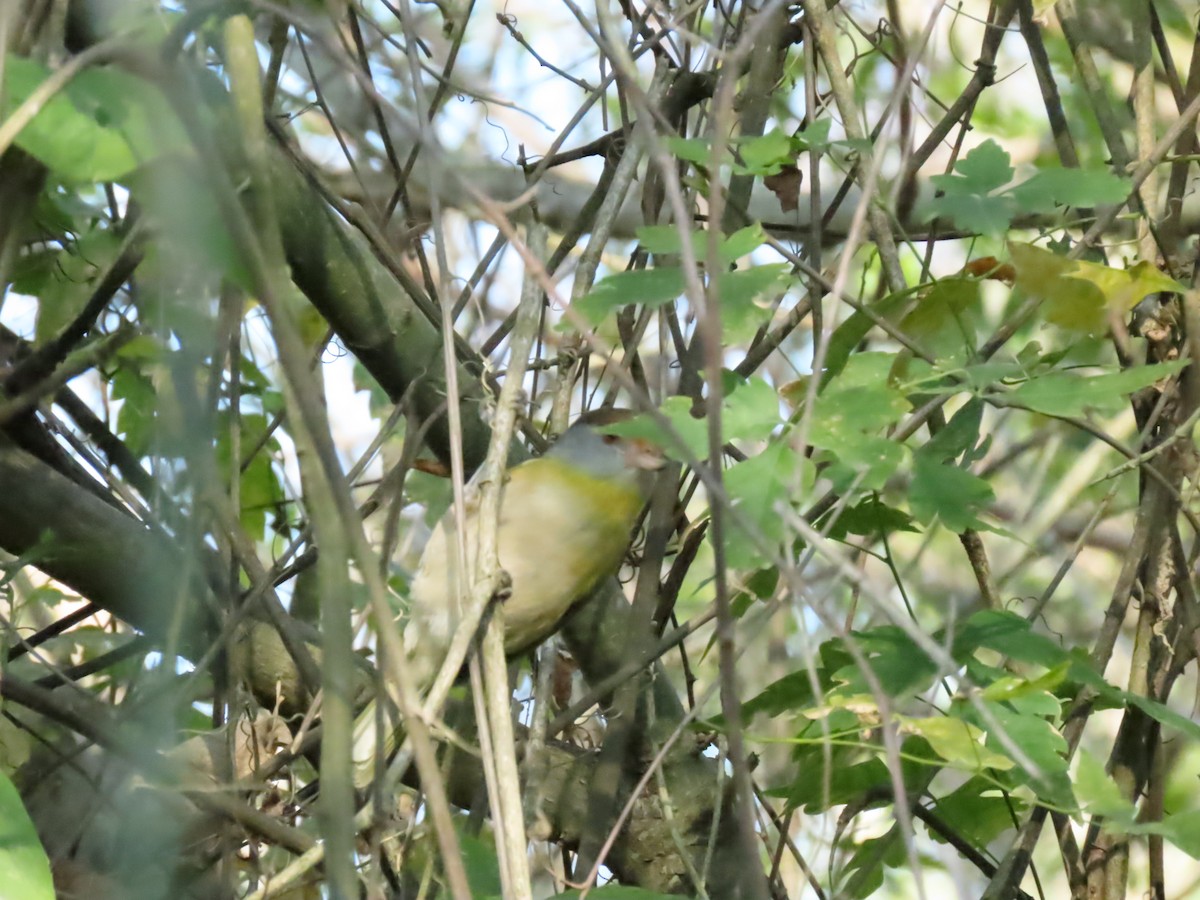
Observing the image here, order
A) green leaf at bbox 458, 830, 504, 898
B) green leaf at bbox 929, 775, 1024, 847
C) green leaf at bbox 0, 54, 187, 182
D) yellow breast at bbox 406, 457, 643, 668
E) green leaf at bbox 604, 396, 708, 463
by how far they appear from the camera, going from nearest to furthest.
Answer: green leaf at bbox 0, 54, 187, 182 → green leaf at bbox 604, 396, 708, 463 → green leaf at bbox 458, 830, 504, 898 → green leaf at bbox 929, 775, 1024, 847 → yellow breast at bbox 406, 457, 643, 668

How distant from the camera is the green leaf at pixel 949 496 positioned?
143 centimetres

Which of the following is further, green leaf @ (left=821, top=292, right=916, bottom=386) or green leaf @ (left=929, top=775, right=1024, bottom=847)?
green leaf @ (left=929, top=775, right=1024, bottom=847)

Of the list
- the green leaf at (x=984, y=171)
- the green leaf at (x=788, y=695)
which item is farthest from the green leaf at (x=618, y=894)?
the green leaf at (x=984, y=171)

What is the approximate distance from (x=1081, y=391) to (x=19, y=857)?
1.13 m

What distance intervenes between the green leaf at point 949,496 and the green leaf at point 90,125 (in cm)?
83

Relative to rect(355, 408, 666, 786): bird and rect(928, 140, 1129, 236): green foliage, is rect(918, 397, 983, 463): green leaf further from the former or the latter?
rect(355, 408, 666, 786): bird

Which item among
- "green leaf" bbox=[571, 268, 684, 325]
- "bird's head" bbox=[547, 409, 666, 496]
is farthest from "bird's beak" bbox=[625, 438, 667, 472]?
"green leaf" bbox=[571, 268, 684, 325]

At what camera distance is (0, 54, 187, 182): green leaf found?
3.80 ft

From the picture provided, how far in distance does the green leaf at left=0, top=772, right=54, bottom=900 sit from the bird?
96 centimetres

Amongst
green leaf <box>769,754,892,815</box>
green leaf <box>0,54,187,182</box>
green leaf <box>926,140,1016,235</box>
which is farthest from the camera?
green leaf <box>769,754,892,815</box>

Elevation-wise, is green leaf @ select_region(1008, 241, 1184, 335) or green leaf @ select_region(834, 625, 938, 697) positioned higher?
green leaf @ select_region(1008, 241, 1184, 335)

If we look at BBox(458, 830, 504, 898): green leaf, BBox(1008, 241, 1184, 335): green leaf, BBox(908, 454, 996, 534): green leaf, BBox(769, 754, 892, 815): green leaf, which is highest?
BBox(1008, 241, 1184, 335): green leaf

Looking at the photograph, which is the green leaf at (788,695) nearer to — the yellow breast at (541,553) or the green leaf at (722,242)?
the yellow breast at (541,553)

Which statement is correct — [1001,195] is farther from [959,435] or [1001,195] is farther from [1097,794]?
[1097,794]
